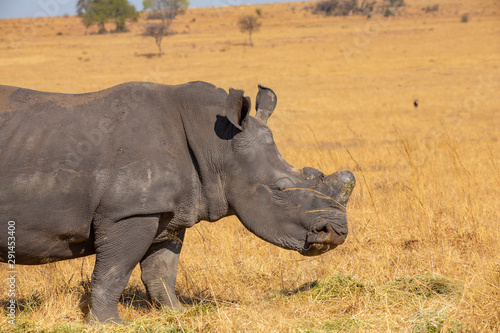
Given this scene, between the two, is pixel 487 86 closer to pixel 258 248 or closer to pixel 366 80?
pixel 366 80

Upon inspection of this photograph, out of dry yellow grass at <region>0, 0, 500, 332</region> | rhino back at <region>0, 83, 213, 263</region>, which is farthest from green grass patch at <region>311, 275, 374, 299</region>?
rhino back at <region>0, 83, 213, 263</region>

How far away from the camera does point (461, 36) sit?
155 feet

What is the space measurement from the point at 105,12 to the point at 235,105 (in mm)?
62931

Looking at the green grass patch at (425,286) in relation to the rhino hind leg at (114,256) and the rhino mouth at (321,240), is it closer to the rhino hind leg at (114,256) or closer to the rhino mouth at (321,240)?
the rhino mouth at (321,240)

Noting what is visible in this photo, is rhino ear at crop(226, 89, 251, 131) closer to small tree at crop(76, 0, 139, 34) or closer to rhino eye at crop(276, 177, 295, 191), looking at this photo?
rhino eye at crop(276, 177, 295, 191)

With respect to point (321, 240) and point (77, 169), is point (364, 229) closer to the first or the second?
point (321, 240)

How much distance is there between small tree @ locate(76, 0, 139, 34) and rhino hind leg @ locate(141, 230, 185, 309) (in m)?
60.4

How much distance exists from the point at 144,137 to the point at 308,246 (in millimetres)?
1386

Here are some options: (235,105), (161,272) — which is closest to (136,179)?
(235,105)

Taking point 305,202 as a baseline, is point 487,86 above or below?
below

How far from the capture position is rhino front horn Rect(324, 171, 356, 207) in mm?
4438

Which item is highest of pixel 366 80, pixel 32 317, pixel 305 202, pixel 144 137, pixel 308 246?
pixel 144 137

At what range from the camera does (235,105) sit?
14.4ft

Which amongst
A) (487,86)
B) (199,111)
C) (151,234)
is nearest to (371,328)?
(151,234)
